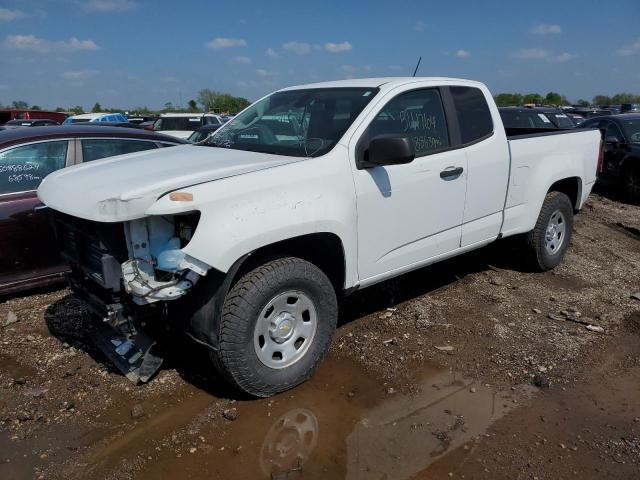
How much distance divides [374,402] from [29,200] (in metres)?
3.43

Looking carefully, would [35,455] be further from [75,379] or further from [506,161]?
[506,161]

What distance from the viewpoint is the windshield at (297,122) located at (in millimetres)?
3729

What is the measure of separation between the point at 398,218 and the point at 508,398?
4.59 ft

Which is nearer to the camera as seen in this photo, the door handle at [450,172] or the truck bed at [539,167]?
the door handle at [450,172]

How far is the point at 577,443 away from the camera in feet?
9.98

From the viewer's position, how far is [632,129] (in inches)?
412

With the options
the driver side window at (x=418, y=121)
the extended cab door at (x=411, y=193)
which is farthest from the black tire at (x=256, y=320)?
the driver side window at (x=418, y=121)

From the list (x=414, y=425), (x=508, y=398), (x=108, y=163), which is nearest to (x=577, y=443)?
(x=508, y=398)

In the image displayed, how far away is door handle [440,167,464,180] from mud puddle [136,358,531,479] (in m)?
1.48

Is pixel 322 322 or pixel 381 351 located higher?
pixel 322 322

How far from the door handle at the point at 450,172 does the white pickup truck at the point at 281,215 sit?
0.02 m

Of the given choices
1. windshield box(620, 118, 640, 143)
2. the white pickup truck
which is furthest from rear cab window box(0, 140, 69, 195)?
windshield box(620, 118, 640, 143)

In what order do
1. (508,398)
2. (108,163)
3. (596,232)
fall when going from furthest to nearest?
1. (596,232)
2. (108,163)
3. (508,398)

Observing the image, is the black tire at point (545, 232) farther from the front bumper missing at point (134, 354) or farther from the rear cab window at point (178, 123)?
the rear cab window at point (178, 123)
